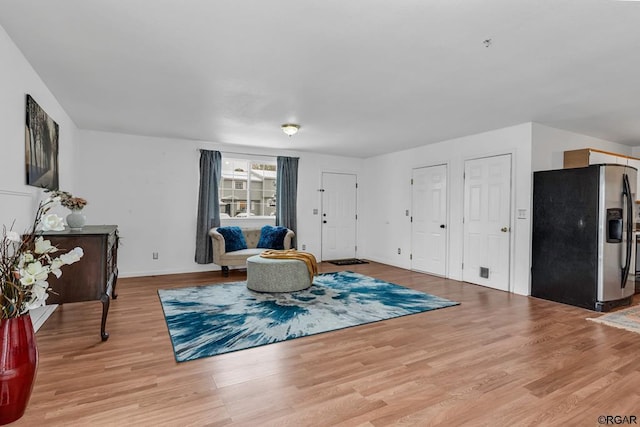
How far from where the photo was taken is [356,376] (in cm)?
237

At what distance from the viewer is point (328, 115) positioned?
440 cm

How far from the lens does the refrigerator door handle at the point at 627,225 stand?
13.8 ft

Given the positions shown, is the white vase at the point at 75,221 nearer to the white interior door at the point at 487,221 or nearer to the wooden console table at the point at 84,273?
the wooden console table at the point at 84,273

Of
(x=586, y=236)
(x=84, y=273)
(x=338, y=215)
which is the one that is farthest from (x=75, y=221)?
(x=586, y=236)

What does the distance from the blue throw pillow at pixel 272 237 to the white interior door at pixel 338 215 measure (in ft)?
4.79

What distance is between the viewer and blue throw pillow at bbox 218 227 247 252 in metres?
5.90

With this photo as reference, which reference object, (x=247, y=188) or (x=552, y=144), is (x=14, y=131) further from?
(x=552, y=144)

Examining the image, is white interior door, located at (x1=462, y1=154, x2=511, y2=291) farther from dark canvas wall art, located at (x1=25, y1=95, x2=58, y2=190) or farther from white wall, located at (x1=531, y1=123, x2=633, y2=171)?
dark canvas wall art, located at (x1=25, y1=95, x2=58, y2=190)

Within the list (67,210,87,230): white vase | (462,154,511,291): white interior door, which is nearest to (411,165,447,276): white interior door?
(462,154,511,291): white interior door

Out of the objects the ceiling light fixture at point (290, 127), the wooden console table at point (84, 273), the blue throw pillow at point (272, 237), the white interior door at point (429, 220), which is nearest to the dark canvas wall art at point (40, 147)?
the wooden console table at point (84, 273)

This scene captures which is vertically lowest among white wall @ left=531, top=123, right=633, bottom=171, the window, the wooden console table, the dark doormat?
the dark doormat

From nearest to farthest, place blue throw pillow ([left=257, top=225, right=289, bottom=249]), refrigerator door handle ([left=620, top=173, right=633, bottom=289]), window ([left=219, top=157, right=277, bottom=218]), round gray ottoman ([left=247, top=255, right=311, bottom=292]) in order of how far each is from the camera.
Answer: refrigerator door handle ([left=620, top=173, right=633, bottom=289])
round gray ottoman ([left=247, top=255, right=311, bottom=292])
blue throw pillow ([left=257, top=225, right=289, bottom=249])
window ([left=219, top=157, right=277, bottom=218])

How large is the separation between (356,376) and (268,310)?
169 centimetres

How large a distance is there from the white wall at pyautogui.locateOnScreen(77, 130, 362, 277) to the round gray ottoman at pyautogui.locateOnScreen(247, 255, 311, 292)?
200 cm
